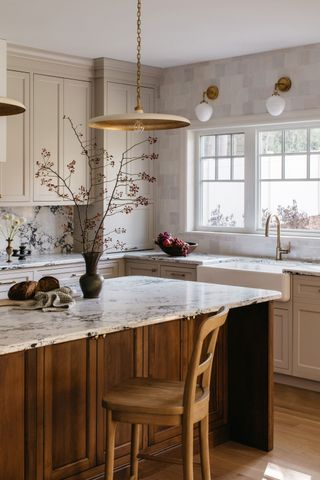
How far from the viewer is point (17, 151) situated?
5.84 metres

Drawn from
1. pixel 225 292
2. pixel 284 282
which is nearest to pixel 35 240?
pixel 284 282

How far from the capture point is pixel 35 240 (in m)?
6.42

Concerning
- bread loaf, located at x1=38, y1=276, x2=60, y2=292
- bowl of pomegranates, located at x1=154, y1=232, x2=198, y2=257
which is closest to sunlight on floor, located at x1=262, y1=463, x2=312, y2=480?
bread loaf, located at x1=38, y1=276, x2=60, y2=292

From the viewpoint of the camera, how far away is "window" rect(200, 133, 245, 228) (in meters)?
6.47

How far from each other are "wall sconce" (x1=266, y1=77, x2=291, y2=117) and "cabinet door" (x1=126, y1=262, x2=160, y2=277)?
1.68 m

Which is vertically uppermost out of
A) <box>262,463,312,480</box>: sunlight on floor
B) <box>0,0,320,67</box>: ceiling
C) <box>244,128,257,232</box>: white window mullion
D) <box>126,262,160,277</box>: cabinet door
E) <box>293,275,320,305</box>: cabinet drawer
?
<box>0,0,320,67</box>: ceiling

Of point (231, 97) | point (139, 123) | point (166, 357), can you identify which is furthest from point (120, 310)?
point (231, 97)

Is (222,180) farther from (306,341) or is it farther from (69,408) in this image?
(69,408)

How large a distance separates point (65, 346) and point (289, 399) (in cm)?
249

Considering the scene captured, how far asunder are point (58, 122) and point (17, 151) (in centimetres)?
51

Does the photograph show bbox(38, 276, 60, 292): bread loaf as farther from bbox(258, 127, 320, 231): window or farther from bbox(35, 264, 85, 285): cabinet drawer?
bbox(258, 127, 320, 231): window

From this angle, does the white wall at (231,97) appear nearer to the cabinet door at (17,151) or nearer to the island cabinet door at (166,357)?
the cabinet door at (17,151)

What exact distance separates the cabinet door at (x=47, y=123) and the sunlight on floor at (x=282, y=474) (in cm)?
321

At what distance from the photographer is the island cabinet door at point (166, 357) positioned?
3.59 metres
